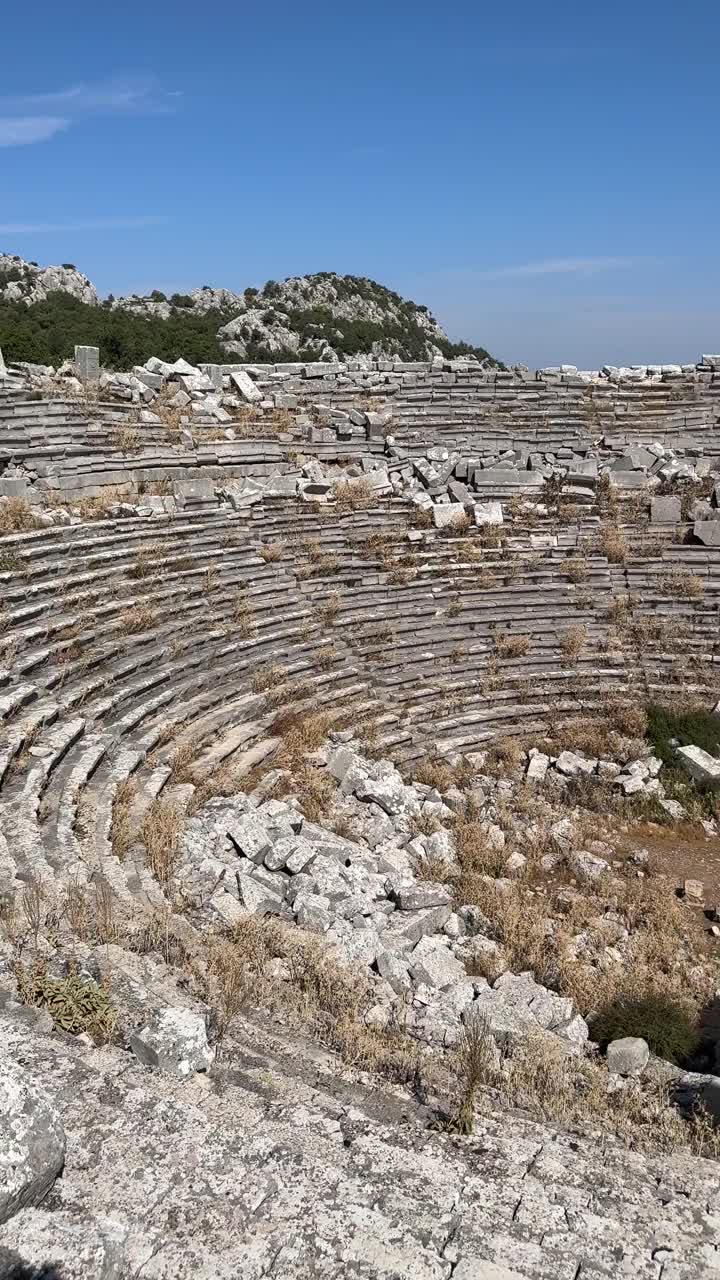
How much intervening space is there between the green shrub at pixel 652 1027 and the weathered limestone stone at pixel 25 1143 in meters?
4.18

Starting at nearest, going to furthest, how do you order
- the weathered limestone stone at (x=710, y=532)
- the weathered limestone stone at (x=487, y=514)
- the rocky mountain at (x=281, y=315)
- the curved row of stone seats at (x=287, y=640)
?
the curved row of stone seats at (x=287, y=640) < the weathered limestone stone at (x=710, y=532) < the weathered limestone stone at (x=487, y=514) < the rocky mountain at (x=281, y=315)

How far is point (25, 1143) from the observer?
3168 mm

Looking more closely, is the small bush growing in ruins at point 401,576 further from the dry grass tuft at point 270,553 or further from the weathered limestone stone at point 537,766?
the weathered limestone stone at point 537,766

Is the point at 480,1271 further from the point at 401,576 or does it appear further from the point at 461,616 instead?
the point at 401,576

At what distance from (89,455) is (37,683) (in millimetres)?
6154

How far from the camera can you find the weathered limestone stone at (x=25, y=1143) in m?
3.07

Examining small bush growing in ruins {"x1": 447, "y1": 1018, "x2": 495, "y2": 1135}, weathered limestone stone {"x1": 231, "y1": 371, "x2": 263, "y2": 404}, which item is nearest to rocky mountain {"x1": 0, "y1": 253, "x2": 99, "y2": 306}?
weathered limestone stone {"x1": 231, "y1": 371, "x2": 263, "y2": 404}

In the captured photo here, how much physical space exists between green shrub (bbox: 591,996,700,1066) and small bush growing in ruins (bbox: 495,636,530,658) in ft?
24.1

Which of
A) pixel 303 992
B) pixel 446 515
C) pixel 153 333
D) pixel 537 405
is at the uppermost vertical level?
pixel 153 333

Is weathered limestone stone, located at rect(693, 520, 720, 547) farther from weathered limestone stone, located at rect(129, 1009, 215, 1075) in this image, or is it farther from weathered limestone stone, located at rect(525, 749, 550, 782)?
weathered limestone stone, located at rect(129, 1009, 215, 1075)

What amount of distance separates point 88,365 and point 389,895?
1248 centimetres

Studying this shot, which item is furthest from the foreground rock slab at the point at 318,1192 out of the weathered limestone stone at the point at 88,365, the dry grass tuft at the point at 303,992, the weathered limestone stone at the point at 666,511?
the weathered limestone stone at the point at 88,365

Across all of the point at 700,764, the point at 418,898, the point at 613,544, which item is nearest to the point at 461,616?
the point at 613,544

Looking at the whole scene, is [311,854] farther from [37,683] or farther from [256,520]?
[256,520]
